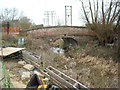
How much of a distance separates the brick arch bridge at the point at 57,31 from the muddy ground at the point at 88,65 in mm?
964

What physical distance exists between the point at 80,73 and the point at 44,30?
6580 millimetres

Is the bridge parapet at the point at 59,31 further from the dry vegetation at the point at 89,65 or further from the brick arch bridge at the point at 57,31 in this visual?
the dry vegetation at the point at 89,65

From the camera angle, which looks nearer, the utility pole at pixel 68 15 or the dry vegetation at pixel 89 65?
the dry vegetation at pixel 89 65

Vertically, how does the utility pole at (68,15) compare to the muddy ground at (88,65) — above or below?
above

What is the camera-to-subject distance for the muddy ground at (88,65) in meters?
5.54

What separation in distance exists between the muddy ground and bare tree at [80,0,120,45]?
4.16ft

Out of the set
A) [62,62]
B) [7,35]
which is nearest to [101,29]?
[62,62]

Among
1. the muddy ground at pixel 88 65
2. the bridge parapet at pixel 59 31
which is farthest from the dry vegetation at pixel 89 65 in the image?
the bridge parapet at pixel 59 31

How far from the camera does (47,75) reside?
15.2 ft

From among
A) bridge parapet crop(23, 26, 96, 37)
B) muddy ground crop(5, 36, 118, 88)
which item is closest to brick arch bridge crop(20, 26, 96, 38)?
bridge parapet crop(23, 26, 96, 37)

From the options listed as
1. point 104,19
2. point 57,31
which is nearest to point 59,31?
point 57,31

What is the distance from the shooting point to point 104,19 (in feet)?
30.1

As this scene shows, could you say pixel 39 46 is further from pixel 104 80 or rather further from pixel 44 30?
pixel 104 80

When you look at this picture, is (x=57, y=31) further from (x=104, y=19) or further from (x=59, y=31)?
(x=104, y=19)
